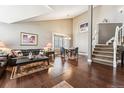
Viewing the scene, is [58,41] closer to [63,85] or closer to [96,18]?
[96,18]

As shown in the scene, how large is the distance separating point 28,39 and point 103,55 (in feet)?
14.8

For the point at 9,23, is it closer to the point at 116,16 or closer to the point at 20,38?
the point at 20,38

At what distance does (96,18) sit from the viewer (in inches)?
299

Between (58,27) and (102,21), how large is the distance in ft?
10.4

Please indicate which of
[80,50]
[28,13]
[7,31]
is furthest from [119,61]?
[7,31]

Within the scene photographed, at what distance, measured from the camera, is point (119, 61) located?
5.02 meters

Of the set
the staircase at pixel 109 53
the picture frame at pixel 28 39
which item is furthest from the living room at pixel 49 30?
the staircase at pixel 109 53

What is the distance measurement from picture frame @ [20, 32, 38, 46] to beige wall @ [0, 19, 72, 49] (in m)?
0.19

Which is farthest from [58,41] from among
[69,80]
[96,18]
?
[69,80]

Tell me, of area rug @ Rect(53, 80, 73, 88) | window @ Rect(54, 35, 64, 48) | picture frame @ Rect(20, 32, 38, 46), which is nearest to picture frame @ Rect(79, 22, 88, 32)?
window @ Rect(54, 35, 64, 48)

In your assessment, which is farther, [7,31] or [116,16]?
[116,16]

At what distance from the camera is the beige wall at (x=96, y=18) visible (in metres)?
6.45

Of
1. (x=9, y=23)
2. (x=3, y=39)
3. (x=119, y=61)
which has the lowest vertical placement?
(x=119, y=61)

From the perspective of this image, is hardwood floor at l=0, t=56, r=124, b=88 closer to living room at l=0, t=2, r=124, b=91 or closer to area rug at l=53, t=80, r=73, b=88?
area rug at l=53, t=80, r=73, b=88
